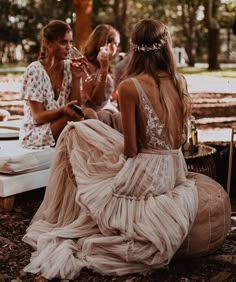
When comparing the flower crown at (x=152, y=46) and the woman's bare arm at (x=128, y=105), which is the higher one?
the flower crown at (x=152, y=46)

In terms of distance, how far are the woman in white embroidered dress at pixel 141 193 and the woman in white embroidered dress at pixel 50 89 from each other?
1.10 m

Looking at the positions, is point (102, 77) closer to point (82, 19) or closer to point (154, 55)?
point (154, 55)

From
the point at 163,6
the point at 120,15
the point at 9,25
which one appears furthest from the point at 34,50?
the point at 163,6

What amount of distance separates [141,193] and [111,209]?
198 mm

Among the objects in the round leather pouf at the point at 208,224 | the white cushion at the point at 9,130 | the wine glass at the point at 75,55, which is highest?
the wine glass at the point at 75,55

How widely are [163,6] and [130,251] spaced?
1017 inches

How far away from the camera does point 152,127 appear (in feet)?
11.0

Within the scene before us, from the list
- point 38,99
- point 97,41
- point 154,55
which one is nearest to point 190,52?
point 97,41

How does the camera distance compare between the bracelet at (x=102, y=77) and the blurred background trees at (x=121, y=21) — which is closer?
A: the bracelet at (x=102, y=77)

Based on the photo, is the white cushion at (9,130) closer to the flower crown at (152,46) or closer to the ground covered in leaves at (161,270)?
the ground covered in leaves at (161,270)

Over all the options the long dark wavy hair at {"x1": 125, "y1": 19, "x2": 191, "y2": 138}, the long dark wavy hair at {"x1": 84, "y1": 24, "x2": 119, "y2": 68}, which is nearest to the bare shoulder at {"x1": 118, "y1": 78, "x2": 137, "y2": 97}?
the long dark wavy hair at {"x1": 125, "y1": 19, "x2": 191, "y2": 138}

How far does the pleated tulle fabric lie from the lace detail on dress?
0.18 ft

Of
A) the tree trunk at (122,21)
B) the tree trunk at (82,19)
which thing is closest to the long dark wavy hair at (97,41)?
the tree trunk at (82,19)

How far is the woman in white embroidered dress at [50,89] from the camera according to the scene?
461 cm
